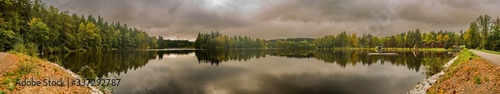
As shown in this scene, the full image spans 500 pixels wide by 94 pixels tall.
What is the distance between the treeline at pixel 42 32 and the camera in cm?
3612

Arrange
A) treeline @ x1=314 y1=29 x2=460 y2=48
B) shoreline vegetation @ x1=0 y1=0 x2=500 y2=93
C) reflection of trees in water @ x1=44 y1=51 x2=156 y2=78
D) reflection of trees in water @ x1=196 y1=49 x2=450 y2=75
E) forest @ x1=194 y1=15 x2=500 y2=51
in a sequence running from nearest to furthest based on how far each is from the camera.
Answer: shoreline vegetation @ x1=0 y1=0 x2=500 y2=93 → reflection of trees in water @ x1=44 y1=51 x2=156 y2=78 → reflection of trees in water @ x1=196 y1=49 x2=450 y2=75 → forest @ x1=194 y1=15 x2=500 y2=51 → treeline @ x1=314 y1=29 x2=460 y2=48

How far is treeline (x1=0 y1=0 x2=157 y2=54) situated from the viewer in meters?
36.1

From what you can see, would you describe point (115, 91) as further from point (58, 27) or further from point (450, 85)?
point (58, 27)

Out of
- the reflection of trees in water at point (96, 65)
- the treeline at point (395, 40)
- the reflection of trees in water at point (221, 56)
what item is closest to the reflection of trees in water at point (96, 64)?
the reflection of trees in water at point (96, 65)

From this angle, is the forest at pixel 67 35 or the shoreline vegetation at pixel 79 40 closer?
the shoreline vegetation at pixel 79 40

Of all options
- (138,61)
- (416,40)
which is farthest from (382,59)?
(416,40)

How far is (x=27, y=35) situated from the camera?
53.3 m

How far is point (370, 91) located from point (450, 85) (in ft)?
15.5

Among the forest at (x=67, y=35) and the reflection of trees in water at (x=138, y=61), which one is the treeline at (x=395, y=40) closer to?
the forest at (x=67, y=35)

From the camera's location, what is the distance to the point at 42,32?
56.2 meters

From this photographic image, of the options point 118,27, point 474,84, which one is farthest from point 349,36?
point 474,84

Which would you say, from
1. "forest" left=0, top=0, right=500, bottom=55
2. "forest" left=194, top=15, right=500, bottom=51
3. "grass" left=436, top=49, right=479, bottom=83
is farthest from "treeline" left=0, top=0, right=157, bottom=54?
"forest" left=194, top=15, right=500, bottom=51

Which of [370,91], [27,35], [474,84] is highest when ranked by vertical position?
[27,35]

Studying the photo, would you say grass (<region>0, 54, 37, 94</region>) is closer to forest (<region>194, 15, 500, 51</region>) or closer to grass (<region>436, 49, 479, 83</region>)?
grass (<region>436, 49, 479, 83</region>)
